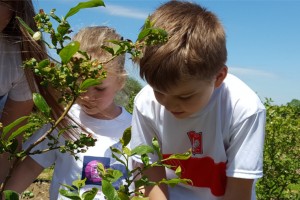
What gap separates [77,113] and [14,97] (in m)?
0.44

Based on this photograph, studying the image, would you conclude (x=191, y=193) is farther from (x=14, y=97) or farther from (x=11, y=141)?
(x=11, y=141)

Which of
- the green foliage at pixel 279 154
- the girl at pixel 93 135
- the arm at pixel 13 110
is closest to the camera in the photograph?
the arm at pixel 13 110

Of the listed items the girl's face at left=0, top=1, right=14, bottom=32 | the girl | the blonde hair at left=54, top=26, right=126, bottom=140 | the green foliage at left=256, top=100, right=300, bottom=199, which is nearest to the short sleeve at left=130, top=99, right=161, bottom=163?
the girl

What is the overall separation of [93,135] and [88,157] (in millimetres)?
110

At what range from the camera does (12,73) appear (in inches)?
84.9

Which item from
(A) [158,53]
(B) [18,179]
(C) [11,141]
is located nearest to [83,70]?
(C) [11,141]

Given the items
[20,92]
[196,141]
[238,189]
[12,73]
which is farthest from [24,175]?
[238,189]

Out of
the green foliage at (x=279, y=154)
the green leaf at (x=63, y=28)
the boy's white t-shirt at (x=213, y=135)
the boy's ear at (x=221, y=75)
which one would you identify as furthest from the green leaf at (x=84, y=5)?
the green foliage at (x=279, y=154)

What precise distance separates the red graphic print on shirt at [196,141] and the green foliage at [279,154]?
2.20 m

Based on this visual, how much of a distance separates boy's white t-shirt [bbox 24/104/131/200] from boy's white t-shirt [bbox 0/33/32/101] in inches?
10.1

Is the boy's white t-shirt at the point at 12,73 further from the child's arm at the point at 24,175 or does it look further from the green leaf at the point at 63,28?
the green leaf at the point at 63,28

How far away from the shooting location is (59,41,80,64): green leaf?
0.91m

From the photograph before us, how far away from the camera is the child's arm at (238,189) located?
2129 mm

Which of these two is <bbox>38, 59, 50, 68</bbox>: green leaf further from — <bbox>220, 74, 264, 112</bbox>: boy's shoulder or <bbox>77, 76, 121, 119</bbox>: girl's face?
<bbox>77, 76, 121, 119</bbox>: girl's face
